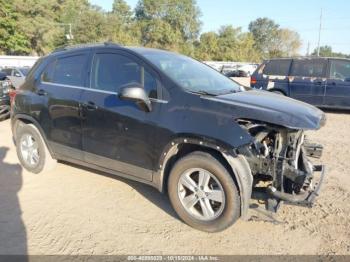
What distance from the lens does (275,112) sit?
3.28 metres

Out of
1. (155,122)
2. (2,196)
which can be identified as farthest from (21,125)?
(155,122)

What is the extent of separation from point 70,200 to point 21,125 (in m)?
1.77

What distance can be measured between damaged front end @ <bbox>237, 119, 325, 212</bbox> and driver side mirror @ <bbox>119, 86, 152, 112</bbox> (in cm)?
102

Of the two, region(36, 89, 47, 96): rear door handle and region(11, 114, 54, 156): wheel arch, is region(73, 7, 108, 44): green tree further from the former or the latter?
region(36, 89, 47, 96): rear door handle

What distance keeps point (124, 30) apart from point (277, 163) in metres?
67.8

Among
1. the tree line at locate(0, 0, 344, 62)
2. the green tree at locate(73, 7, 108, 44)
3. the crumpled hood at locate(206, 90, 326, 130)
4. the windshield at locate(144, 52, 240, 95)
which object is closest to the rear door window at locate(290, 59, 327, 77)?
the windshield at locate(144, 52, 240, 95)

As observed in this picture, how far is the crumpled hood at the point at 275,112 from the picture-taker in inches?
125

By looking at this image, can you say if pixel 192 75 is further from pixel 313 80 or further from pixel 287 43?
pixel 287 43

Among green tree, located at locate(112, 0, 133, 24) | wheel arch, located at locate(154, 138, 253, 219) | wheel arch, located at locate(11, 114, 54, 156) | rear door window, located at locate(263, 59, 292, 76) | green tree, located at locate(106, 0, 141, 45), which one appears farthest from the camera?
green tree, located at locate(112, 0, 133, 24)

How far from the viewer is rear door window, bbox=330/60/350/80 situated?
34.9 feet

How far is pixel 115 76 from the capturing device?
13.7 ft

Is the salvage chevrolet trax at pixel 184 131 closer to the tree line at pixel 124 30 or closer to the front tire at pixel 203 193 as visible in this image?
the front tire at pixel 203 193

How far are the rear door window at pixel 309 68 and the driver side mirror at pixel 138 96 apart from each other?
28.6ft

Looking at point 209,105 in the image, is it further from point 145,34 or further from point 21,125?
point 145,34
